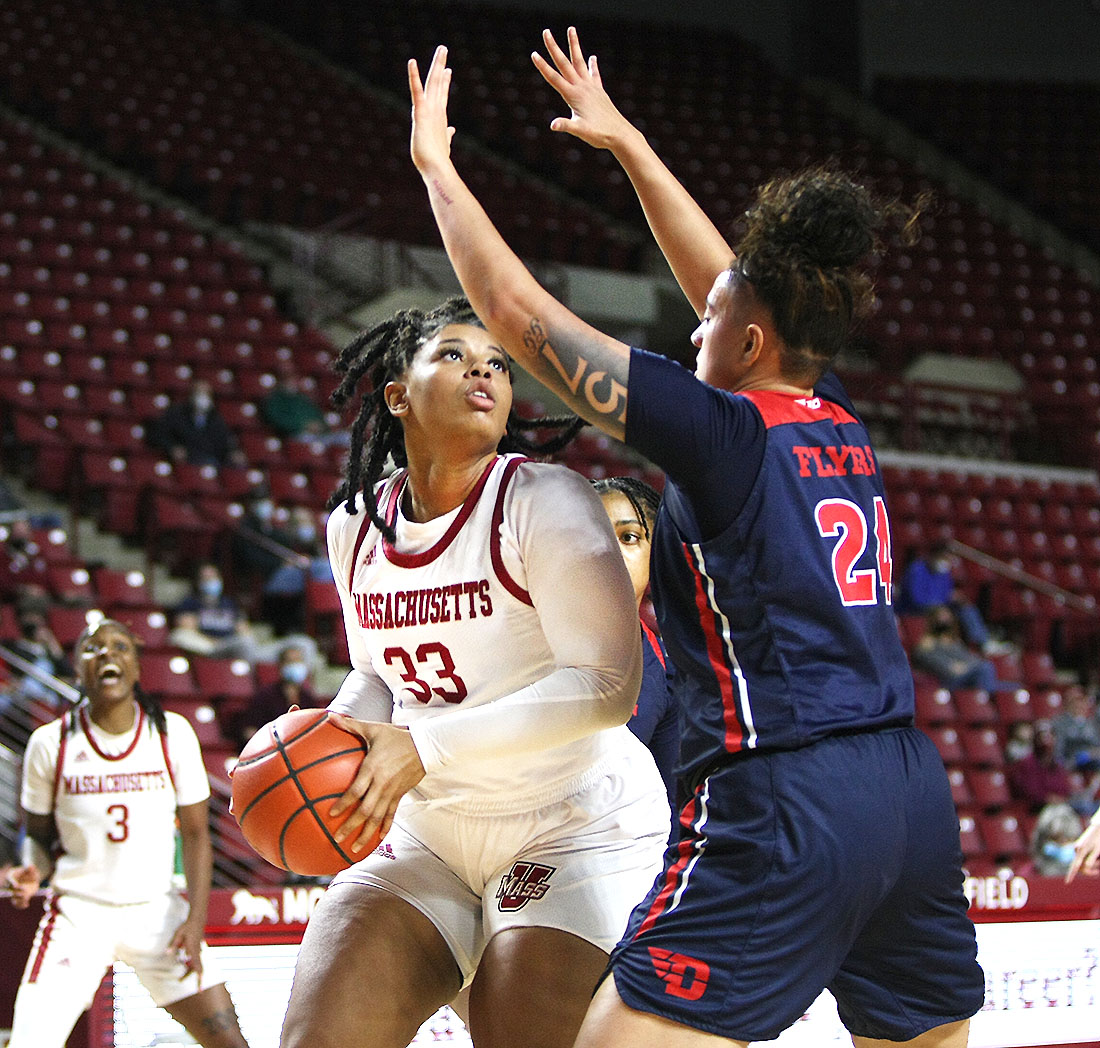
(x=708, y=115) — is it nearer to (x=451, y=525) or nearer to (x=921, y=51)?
(x=921, y=51)

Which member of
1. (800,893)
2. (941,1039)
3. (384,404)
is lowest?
(941,1039)

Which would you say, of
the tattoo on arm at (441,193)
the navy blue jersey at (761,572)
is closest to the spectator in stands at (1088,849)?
the navy blue jersey at (761,572)

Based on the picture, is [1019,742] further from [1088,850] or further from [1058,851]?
[1088,850]

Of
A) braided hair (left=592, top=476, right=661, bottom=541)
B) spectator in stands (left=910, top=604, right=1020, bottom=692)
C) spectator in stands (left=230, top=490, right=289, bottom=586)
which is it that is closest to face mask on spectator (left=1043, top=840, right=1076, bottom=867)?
spectator in stands (left=910, top=604, right=1020, bottom=692)

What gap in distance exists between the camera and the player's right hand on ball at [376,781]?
2.32 meters

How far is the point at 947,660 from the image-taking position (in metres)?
11.1

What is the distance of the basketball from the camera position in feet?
7.73

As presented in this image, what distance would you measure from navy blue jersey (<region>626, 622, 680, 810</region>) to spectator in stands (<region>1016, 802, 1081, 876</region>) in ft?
19.3

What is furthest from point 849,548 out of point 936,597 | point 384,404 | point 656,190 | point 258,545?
point 936,597

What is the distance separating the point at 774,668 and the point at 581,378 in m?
0.52

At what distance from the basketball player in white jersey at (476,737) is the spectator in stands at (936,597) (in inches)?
367

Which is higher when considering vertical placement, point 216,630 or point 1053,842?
point 216,630

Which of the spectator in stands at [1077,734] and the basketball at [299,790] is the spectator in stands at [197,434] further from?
the basketball at [299,790]

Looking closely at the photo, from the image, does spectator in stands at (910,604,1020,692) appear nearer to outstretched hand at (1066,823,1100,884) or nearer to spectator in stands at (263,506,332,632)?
spectator in stands at (263,506,332,632)
